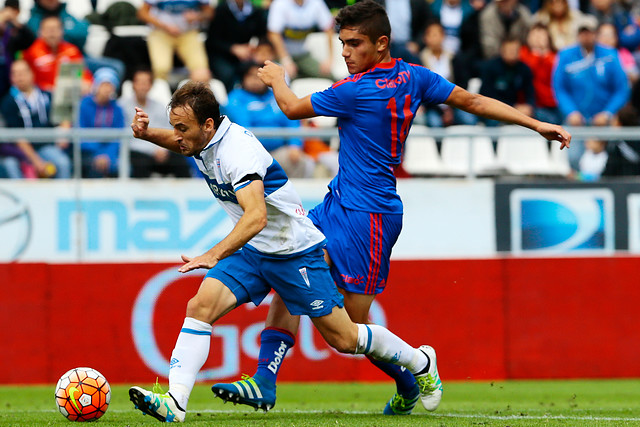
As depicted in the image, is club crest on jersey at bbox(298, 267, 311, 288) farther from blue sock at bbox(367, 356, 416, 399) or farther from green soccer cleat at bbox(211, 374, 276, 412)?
blue sock at bbox(367, 356, 416, 399)

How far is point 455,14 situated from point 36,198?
664cm

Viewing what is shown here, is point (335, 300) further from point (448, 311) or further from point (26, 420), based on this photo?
point (448, 311)

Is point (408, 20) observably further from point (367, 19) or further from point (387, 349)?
point (387, 349)

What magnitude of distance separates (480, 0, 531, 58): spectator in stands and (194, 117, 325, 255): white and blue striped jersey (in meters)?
8.77

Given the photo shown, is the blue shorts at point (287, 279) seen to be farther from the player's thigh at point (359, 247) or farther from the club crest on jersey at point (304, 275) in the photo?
the player's thigh at point (359, 247)

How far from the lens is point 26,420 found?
21.8 feet

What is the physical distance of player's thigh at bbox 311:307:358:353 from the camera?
A: 246 inches

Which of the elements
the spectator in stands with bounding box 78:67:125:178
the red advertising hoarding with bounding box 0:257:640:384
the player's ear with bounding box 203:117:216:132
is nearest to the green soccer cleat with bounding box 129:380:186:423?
the player's ear with bounding box 203:117:216:132

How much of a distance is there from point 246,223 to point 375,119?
124 centimetres

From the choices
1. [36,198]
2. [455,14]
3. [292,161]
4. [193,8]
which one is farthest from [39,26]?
[455,14]

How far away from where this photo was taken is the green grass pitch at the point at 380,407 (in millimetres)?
6453

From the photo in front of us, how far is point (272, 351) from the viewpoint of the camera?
6.56 meters

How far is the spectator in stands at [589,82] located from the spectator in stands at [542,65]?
0.33m

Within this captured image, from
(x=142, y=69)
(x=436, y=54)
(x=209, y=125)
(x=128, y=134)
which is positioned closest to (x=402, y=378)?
(x=209, y=125)
